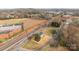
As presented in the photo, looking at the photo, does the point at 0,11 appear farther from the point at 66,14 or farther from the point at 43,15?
the point at 66,14

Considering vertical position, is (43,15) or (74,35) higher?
(43,15)
